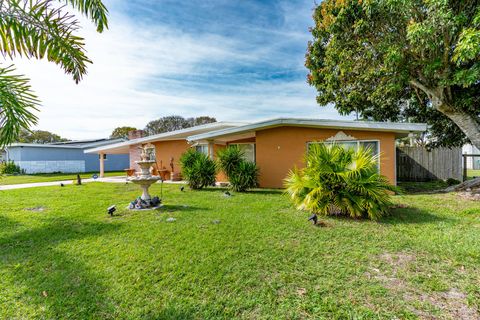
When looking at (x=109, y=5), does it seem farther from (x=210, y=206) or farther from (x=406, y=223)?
(x=406, y=223)

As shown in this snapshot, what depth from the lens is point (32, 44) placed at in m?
3.09

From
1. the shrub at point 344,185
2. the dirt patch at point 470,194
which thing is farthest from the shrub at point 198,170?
the dirt patch at point 470,194

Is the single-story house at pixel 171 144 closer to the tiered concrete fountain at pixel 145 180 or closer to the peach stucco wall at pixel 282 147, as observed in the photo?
the peach stucco wall at pixel 282 147

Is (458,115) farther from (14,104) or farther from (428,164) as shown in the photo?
(14,104)

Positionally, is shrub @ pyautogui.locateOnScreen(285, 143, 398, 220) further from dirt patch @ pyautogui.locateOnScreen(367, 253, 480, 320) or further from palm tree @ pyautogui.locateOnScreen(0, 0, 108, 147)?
palm tree @ pyautogui.locateOnScreen(0, 0, 108, 147)

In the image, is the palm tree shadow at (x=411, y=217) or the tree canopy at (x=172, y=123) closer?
the palm tree shadow at (x=411, y=217)

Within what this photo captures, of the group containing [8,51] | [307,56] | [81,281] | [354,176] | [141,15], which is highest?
[307,56]

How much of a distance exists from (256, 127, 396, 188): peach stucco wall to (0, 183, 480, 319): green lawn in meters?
4.97

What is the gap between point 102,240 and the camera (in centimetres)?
477

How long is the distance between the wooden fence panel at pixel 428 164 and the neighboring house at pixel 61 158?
32.1 m

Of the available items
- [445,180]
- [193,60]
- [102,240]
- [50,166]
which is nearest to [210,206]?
[102,240]

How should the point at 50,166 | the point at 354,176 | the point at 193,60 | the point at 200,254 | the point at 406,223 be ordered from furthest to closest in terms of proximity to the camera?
1. the point at 50,166
2. the point at 193,60
3. the point at 354,176
4. the point at 406,223
5. the point at 200,254

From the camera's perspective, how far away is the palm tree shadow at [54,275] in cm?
274

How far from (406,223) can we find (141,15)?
29.8ft
